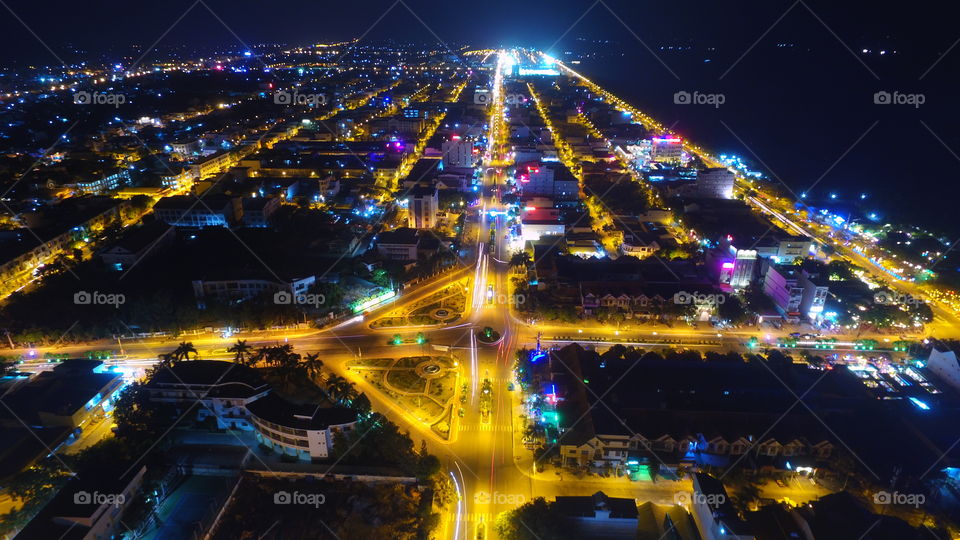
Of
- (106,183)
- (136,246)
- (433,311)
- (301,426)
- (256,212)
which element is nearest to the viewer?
(301,426)

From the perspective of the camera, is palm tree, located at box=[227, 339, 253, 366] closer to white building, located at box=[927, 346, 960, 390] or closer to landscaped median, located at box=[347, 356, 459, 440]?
landscaped median, located at box=[347, 356, 459, 440]

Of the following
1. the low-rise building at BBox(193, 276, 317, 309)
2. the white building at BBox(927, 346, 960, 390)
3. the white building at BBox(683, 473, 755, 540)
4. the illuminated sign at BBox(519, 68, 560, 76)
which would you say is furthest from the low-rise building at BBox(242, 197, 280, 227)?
the illuminated sign at BBox(519, 68, 560, 76)

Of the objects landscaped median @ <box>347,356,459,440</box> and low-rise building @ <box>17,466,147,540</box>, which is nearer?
low-rise building @ <box>17,466,147,540</box>

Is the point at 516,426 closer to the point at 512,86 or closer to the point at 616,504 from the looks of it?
the point at 616,504

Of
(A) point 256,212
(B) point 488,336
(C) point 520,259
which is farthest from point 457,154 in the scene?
(B) point 488,336

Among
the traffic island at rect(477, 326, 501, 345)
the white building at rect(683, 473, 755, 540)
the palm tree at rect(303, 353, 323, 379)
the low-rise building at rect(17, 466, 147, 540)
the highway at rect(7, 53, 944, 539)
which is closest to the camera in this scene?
the low-rise building at rect(17, 466, 147, 540)

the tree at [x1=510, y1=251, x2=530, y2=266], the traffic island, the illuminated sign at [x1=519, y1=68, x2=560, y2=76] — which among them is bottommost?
the traffic island

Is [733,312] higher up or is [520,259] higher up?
[520,259]

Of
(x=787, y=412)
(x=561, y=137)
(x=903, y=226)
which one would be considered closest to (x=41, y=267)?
(x=787, y=412)

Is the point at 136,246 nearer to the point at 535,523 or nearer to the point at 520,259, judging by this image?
the point at 520,259
